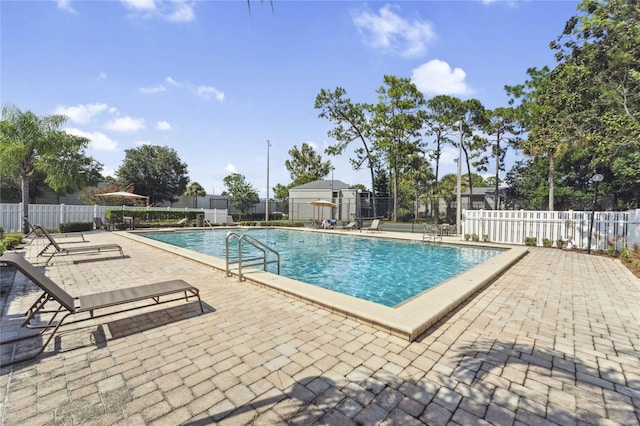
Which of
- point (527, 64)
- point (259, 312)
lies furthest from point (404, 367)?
point (527, 64)

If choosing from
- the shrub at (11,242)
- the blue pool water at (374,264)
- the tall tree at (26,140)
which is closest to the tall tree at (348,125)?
the blue pool water at (374,264)

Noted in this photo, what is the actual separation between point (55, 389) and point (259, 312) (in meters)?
2.20

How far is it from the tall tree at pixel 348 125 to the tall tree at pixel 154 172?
66.9 feet

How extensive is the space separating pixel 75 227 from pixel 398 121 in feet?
87.2

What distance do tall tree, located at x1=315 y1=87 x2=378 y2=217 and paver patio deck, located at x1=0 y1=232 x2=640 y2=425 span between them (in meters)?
26.5

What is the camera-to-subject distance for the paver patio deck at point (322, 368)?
2084 mm

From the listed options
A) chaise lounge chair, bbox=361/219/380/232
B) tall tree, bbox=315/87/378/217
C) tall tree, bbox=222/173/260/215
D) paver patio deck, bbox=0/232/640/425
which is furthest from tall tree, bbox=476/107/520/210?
paver patio deck, bbox=0/232/640/425

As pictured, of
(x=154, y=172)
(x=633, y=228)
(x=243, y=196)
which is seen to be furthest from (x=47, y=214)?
(x=633, y=228)

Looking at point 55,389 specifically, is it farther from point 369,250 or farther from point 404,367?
point 369,250

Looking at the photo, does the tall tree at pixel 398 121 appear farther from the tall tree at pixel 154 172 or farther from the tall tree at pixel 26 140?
the tall tree at pixel 154 172

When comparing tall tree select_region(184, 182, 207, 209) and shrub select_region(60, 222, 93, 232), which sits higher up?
tall tree select_region(184, 182, 207, 209)

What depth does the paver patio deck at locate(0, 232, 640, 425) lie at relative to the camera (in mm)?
2084

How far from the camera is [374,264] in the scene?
31.7ft

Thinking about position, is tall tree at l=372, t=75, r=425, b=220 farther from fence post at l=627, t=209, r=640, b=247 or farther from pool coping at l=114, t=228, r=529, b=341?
pool coping at l=114, t=228, r=529, b=341
